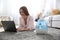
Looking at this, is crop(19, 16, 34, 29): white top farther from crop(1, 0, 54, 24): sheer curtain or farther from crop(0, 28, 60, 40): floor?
crop(1, 0, 54, 24): sheer curtain

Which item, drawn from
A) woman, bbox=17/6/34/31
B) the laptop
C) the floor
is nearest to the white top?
woman, bbox=17/6/34/31

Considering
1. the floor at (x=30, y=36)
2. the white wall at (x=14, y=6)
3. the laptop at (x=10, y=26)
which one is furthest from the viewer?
the white wall at (x=14, y=6)

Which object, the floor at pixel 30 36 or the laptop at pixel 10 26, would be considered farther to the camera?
the laptop at pixel 10 26

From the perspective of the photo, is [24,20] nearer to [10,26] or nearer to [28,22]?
[28,22]

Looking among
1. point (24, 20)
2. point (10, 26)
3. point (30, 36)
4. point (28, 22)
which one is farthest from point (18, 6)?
point (30, 36)

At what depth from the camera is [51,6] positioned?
16.2 feet

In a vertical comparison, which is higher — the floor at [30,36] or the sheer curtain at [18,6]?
the sheer curtain at [18,6]

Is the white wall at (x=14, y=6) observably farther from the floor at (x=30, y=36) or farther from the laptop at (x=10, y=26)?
the floor at (x=30, y=36)

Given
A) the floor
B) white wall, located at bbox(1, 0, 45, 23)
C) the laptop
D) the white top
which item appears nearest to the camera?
the floor

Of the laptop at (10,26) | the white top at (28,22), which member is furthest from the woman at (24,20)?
the laptop at (10,26)

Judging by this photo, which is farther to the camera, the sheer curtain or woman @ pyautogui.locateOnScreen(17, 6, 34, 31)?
the sheer curtain

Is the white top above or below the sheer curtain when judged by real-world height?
below

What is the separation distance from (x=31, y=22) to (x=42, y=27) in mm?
934

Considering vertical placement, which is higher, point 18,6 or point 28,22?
point 18,6
